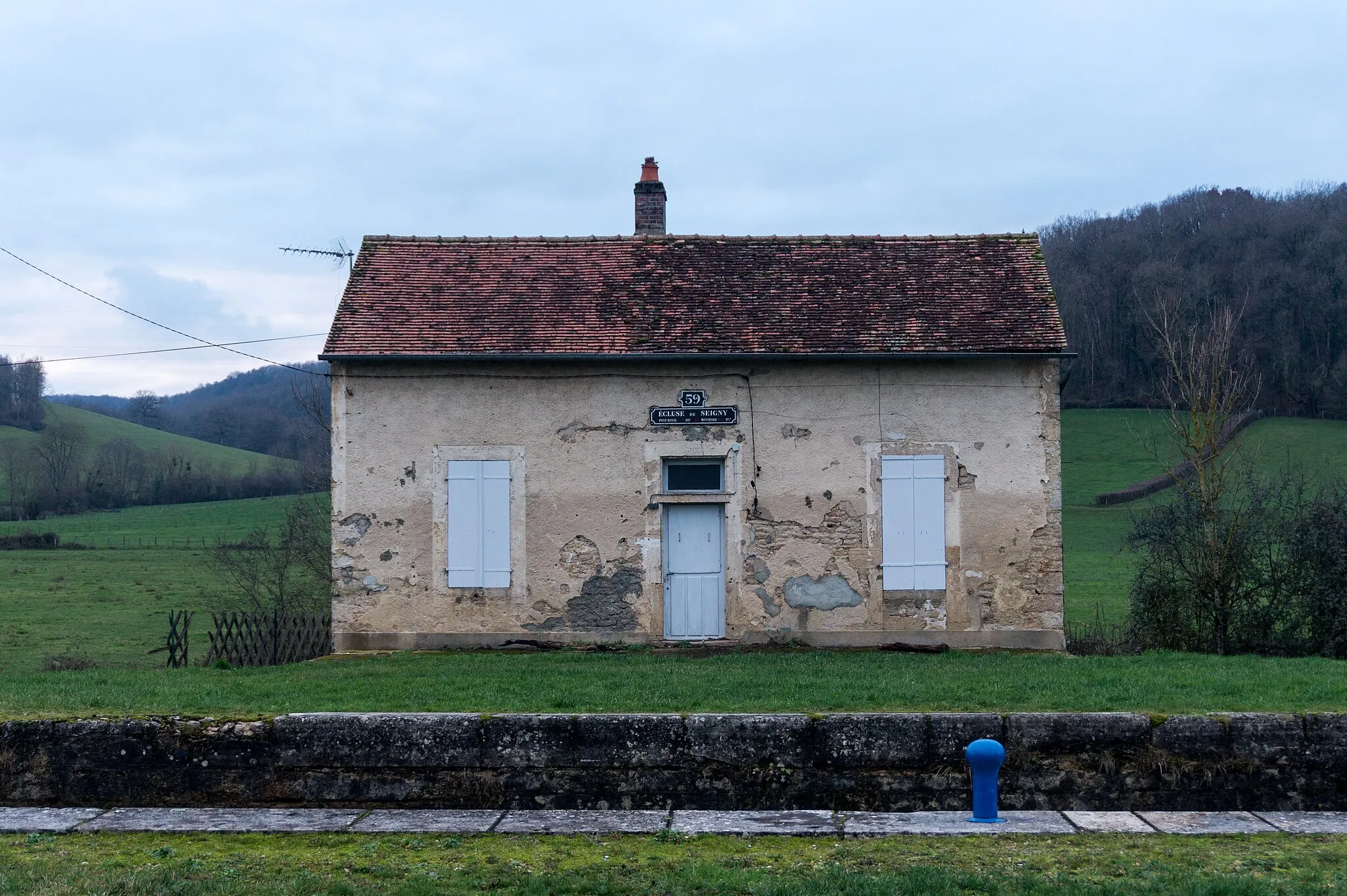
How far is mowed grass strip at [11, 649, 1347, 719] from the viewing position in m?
8.63

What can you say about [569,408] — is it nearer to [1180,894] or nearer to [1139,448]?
[1180,894]

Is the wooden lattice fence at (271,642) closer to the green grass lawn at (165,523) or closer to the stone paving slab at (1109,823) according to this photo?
the stone paving slab at (1109,823)

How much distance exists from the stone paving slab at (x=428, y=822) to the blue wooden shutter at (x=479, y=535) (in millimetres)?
7260

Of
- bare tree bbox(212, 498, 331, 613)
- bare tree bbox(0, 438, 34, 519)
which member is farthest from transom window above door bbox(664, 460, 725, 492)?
bare tree bbox(0, 438, 34, 519)

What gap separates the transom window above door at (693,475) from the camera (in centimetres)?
1516

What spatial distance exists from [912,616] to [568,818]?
8414mm

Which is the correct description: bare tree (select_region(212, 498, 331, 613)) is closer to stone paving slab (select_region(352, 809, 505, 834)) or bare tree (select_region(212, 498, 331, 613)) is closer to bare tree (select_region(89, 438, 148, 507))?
stone paving slab (select_region(352, 809, 505, 834))

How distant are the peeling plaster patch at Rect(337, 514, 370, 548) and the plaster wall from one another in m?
0.02

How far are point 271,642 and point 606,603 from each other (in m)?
5.29

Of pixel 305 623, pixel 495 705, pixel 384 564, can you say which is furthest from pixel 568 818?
pixel 305 623

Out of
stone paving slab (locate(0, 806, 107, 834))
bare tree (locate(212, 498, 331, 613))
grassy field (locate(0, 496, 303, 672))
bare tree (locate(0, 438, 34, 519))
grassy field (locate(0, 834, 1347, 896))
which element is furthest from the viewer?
bare tree (locate(0, 438, 34, 519))

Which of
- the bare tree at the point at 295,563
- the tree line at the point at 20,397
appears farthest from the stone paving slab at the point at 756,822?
the tree line at the point at 20,397

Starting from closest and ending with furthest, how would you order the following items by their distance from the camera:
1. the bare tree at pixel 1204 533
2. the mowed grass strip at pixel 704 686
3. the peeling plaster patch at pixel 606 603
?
the mowed grass strip at pixel 704 686
the peeling plaster patch at pixel 606 603
the bare tree at pixel 1204 533

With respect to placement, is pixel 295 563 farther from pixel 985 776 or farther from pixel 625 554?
pixel 985 776
